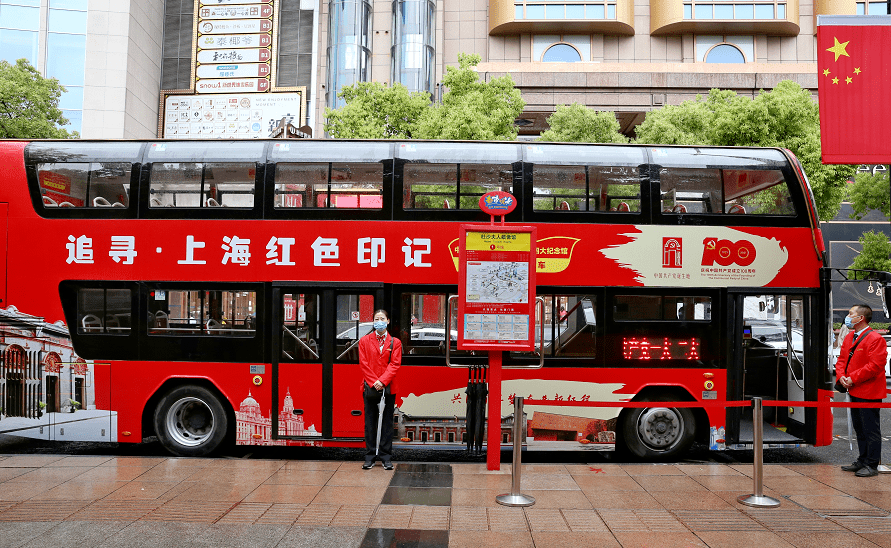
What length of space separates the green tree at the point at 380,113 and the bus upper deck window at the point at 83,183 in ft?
42.4

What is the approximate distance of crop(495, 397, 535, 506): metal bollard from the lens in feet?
19.9

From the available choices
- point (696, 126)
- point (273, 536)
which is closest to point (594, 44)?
point (696, 126)

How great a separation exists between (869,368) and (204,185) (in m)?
8.17

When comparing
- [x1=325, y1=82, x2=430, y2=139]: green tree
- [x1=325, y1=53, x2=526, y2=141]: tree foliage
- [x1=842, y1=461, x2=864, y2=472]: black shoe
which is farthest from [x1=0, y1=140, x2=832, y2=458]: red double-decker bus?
[x1=325, y1=82, x2=430, y2=139]: green tree

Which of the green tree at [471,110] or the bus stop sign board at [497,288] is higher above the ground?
the green tree at [471,110]

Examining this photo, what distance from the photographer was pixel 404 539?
16.6 ft

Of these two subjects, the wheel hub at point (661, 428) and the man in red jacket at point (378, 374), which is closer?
the man in red jacket at point (378, 374)

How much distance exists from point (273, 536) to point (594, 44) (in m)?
31.7

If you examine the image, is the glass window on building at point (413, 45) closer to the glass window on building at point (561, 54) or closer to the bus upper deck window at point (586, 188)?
the glass window on building at point (561, 54)

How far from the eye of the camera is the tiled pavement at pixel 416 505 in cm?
513

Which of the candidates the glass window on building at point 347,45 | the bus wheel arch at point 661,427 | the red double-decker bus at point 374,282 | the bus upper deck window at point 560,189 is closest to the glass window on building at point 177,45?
the glass window on building at point 347,45

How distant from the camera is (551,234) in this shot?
26.0ft

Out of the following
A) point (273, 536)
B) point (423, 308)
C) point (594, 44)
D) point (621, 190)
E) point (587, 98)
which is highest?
point (594, 44)

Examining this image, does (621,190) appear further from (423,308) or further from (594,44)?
(594,44)
